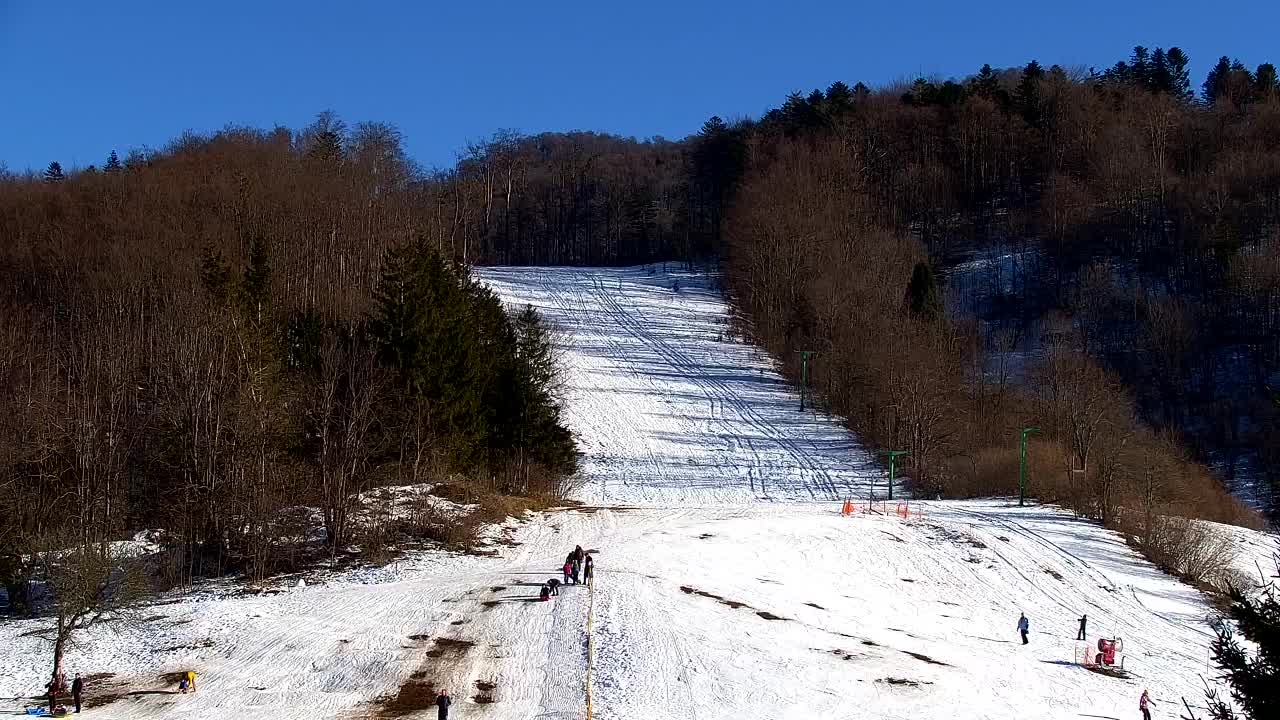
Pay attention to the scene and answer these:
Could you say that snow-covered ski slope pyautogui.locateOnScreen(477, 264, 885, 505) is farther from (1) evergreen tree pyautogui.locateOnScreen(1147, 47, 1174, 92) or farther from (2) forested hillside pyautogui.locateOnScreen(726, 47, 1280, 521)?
(1) evergreen tree pyautogui.locateOnScreen(1147, 47, 1174, 92)

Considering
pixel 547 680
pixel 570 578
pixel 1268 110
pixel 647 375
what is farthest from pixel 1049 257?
pixel 547 680

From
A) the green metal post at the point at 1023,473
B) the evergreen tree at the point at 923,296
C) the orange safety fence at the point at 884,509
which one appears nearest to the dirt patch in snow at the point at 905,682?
the orange safety fence at the point at 884,509

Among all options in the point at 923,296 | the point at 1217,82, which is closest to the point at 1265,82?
the point at 1217,82

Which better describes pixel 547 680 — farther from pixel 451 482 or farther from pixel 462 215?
pixel 462 215

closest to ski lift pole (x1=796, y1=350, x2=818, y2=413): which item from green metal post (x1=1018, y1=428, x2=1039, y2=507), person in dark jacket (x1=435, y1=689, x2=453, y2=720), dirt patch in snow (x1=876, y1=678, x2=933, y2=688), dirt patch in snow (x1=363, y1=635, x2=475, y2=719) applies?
green metal post (x1=1018, y1=428, x2=1039, y2=507)

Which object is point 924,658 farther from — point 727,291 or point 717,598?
point 727,291
